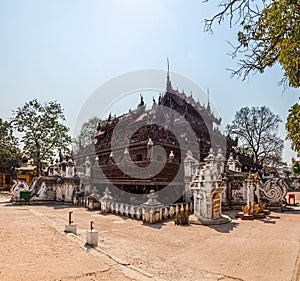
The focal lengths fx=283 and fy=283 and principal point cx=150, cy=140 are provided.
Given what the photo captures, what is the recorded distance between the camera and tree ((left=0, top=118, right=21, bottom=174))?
3735 cm

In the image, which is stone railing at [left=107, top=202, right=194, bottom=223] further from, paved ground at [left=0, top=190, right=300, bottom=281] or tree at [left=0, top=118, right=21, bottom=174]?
tree at [left=0, top=118, right=21, bottom=174]

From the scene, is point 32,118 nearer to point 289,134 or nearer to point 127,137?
point 127,137

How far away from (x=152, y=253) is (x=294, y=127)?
603 cm

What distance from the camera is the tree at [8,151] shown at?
37353 mm

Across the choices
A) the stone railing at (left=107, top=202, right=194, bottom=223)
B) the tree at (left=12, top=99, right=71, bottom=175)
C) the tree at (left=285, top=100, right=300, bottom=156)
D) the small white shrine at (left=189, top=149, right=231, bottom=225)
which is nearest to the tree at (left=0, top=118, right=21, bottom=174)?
the tree at (left=12, top=99, right=71, bottom=175)

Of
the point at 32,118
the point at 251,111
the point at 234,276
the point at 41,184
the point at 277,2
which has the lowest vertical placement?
the point at 234,276

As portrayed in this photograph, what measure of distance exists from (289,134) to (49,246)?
7.68 m

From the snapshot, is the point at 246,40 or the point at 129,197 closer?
the point at 246,40

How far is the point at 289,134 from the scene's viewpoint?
4512 millimetres

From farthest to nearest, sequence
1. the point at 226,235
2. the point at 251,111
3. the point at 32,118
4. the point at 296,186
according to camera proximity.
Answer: the point at 296,186
the point at 251,111
the point at 32,118
the point at 226,235

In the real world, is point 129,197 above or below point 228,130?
below

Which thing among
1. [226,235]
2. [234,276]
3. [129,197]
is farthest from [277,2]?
[129,197]

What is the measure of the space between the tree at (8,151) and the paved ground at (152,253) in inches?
1097

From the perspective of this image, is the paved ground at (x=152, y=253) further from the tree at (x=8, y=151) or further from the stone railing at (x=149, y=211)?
the tree at (x=8, y=151)
